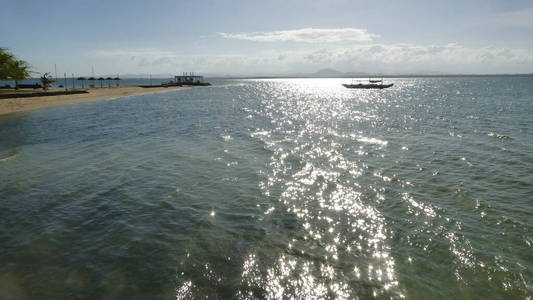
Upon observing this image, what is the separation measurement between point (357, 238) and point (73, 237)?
1001 centimetres

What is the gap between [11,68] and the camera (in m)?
72.8

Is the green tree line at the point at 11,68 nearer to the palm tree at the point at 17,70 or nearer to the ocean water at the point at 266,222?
the palm tree at the point at 17,70

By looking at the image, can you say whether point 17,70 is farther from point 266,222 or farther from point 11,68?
point 266,222

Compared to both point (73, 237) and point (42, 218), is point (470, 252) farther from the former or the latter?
point (42, 218)

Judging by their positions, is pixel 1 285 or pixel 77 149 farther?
pixel 77 149

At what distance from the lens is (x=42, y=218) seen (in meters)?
11.6

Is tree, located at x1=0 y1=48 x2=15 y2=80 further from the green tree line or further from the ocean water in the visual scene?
the ocean water

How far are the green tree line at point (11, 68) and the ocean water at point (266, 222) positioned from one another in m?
66.9

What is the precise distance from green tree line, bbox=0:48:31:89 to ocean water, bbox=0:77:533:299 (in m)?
66.9

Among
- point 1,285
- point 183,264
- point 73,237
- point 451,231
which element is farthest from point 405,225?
point 1,285

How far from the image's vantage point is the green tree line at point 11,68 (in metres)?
70.8

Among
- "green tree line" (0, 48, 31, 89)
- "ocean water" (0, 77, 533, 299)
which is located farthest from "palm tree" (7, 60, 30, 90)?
"ocean water" (0, 77, 533, 299)

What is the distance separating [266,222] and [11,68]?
91.9m

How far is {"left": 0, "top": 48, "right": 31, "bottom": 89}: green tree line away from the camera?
70.8 meters
